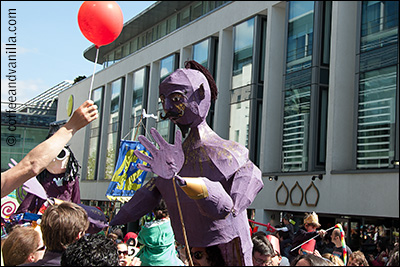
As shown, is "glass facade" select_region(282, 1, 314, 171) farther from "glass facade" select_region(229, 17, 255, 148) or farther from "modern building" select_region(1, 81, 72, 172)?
"modern building" select_region(1, 81, 72, 172)

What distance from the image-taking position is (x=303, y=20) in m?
18.1

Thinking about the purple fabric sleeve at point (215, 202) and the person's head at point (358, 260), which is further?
the person's head at point (358, 260)

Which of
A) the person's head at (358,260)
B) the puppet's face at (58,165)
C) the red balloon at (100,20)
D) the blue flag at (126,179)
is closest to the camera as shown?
the red balloon at (100,20)

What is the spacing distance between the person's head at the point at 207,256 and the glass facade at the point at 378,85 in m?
11.5

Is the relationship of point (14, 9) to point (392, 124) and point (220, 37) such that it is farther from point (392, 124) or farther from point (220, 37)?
point (220, 37)

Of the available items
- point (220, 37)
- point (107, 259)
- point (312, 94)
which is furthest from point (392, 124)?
point (107, 259)

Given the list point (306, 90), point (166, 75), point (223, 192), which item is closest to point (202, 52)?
point (166, 75)

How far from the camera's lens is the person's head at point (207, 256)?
3.99m

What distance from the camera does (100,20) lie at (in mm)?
5277

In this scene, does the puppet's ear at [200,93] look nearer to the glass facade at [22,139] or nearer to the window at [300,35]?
the window at [300,35]

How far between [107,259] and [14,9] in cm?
461

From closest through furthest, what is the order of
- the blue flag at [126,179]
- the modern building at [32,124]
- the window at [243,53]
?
the blue flag at [126,179]
the window at [243,53]
the modern building at [32,124]

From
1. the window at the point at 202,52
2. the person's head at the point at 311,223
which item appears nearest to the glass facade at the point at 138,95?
the window at the point at 202,52

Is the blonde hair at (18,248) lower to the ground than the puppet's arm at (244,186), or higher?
lower
